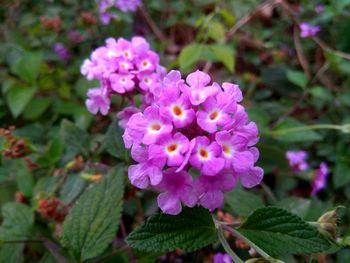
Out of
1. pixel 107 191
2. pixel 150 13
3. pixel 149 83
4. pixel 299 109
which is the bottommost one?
pixel 299 109

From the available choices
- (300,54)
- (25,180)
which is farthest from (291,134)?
(25,180)

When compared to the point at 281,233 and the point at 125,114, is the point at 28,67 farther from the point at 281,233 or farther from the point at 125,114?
the point at 281,233

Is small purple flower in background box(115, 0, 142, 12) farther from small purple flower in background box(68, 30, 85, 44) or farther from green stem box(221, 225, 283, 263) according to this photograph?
green stem box(221, 225, 283, 263)

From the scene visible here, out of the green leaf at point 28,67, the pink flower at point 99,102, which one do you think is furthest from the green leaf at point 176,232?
the green leaf at point 28,67

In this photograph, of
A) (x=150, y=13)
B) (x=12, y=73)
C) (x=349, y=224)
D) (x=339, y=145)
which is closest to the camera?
(x=349, y=224)

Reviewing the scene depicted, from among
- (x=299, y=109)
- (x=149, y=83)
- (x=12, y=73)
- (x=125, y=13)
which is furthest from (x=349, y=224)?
(x=12, y=73)

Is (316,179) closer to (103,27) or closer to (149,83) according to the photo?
(149,83)

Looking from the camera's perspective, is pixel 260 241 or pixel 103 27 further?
pixel 103 27
